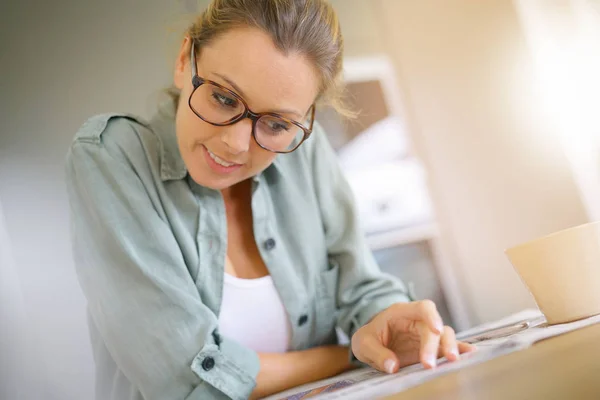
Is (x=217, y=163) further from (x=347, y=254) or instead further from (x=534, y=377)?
(x=534, y=377)

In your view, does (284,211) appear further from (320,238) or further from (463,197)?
(463,197)

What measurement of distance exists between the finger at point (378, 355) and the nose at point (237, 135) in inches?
11.5

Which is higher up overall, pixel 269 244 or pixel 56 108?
pixel 56 108

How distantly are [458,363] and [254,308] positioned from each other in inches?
13.1

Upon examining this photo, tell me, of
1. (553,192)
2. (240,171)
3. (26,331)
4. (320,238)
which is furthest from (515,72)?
(26,331)

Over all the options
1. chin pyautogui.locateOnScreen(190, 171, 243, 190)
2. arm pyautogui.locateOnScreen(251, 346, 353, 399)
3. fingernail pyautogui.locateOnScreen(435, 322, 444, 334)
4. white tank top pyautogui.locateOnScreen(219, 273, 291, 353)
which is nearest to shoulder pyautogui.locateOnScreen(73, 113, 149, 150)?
chin pyautogui.locateOnScreen(190, 171, 243, 190)

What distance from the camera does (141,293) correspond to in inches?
20.3

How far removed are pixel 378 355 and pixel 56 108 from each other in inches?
23.3

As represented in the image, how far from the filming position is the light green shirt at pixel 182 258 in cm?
51

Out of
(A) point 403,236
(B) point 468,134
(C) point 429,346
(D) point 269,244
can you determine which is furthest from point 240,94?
(B) point 468,134

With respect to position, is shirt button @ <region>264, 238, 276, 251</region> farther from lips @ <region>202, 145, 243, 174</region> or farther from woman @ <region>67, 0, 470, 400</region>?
lips @ <region>202, 145, 243, 174</region>

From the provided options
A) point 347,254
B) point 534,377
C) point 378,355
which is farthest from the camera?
point 347,254

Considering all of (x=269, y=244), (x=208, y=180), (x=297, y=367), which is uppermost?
(x=208, y=180)

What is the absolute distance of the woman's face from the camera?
53cm
